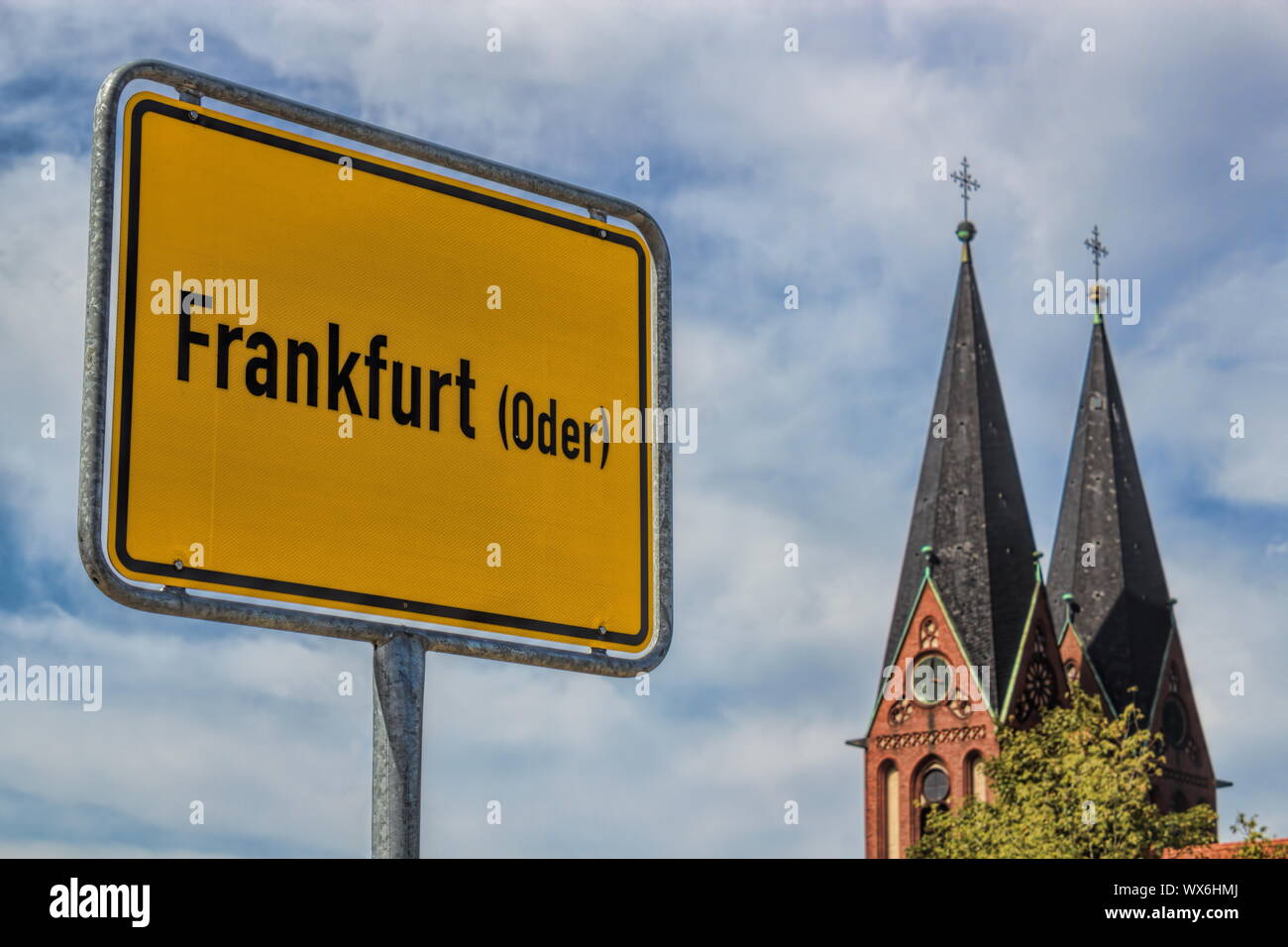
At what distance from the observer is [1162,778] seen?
66.7 m

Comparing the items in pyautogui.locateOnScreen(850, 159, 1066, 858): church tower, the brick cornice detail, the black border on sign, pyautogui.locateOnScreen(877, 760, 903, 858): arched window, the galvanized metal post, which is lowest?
pyautogui.locateOnScreen(877, 760, 903, 858): arched window

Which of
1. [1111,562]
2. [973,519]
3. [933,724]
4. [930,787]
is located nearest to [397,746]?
[973,519]

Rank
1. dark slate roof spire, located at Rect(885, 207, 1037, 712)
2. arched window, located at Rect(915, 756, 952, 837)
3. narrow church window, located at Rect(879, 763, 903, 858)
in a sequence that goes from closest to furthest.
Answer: dark slate roof spire, located at Rect(885, 207, 1037, 712)
arched window, located at Rect(915, 756, 952, 837)
narrow church window, located at Rect(879, 763, 903, 858)

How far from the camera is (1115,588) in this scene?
65.3 metres

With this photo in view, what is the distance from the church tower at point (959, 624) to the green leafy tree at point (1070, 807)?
1268cm

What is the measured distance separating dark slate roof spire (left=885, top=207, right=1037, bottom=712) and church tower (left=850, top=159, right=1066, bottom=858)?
0.14 feet

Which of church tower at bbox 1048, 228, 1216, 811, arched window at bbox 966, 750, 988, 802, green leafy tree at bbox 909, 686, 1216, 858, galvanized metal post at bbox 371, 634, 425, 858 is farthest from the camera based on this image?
church tower at bbox 1048, 228, 1216, 811

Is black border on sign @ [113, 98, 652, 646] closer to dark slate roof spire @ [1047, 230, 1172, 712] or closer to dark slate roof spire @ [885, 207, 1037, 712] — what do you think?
dark slate roof spire @ [885, 207, 1037, 712]

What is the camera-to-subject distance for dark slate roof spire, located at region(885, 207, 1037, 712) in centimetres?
6116

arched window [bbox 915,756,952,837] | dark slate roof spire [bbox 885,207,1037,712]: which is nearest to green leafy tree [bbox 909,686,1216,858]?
dark slate roof spire [bbox 885,207,1037,712]

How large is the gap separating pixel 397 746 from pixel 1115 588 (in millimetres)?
64943

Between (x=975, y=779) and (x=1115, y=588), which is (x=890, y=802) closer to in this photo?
(x=975, y=779)
